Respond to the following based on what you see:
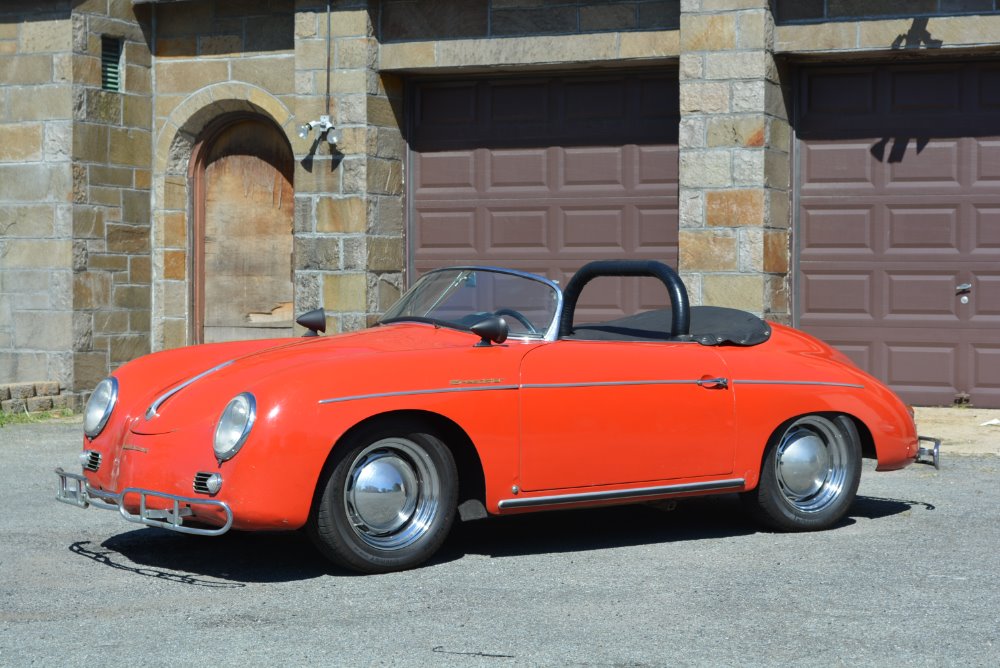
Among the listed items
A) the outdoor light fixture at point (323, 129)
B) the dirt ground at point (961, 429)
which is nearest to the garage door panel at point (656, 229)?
the dirt ground at point (961, 429)

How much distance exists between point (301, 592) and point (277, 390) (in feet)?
2.53

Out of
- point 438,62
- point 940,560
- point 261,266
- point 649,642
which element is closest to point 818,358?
point 940,560

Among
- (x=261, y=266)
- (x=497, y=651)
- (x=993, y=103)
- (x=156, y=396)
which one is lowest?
(x=497, y=651)

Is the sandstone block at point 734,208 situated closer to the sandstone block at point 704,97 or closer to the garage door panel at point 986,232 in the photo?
the sandstone block at point 704,97

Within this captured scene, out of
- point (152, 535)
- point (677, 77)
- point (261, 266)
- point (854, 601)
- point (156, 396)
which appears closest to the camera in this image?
point (854, 601)

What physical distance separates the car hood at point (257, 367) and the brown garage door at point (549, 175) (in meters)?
6.50

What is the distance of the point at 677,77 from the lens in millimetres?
12625

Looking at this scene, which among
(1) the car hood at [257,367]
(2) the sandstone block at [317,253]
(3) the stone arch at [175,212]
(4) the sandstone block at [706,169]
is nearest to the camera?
(1) the car hood at [257,367]

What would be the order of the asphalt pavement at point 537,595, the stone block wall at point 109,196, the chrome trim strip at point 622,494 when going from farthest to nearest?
the stone block wall at point 109,196 < the chrome trim strip at point 622,494 < the asphalt pavement at point 537,595

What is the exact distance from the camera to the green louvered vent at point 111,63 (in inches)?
540

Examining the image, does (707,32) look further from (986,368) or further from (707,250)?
(986,368)

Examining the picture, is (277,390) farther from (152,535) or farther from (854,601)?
(854,601)

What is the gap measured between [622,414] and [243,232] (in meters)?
8.74

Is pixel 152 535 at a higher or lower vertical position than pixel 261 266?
lower
